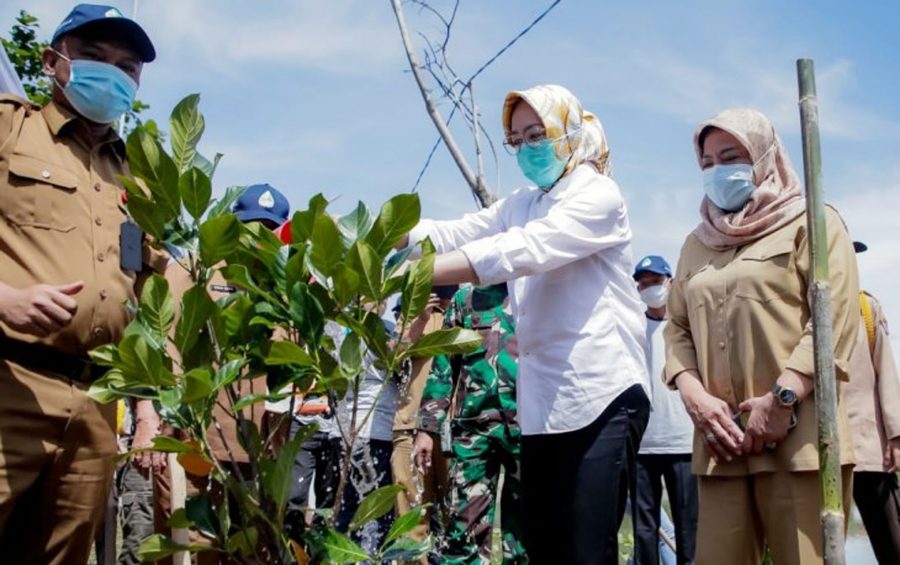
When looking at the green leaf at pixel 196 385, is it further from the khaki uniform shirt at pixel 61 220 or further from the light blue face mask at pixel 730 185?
the light blue face mask at pixel 730 185

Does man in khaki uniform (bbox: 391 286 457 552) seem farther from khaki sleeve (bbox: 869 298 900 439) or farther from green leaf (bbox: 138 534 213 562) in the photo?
green leaf (bbox: 138 534 213 562)

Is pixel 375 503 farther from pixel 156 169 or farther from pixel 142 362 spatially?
pixel 156 169

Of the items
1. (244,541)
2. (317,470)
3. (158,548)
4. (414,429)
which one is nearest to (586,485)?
(244,541)

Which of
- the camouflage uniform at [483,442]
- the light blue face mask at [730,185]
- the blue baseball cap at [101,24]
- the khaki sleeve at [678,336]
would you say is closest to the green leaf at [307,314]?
the blue baseball cap at [101,24]

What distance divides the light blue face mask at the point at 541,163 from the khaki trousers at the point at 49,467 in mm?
1521

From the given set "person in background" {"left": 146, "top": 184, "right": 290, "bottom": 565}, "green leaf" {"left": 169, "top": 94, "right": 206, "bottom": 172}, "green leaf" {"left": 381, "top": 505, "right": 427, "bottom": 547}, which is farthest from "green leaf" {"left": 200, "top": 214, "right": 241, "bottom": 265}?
"person in background" {"left": 146, "top": 184, "right": 290, "bottom": 565}

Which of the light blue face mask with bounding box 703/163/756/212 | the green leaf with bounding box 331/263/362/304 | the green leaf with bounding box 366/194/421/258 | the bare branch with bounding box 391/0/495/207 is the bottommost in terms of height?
the green leaf with bounding box 331/263/362/304

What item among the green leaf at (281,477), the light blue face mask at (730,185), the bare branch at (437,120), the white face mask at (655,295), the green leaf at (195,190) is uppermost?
the bare branch at (437,120)

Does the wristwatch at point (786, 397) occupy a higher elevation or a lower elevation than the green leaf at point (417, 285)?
lower

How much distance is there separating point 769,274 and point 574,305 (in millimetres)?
649

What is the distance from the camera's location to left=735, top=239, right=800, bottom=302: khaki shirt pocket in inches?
119

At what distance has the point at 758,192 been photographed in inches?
127

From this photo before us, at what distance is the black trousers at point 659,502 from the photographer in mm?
5543

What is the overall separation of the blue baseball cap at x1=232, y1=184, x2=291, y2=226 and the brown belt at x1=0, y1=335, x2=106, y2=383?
5.20 ft
